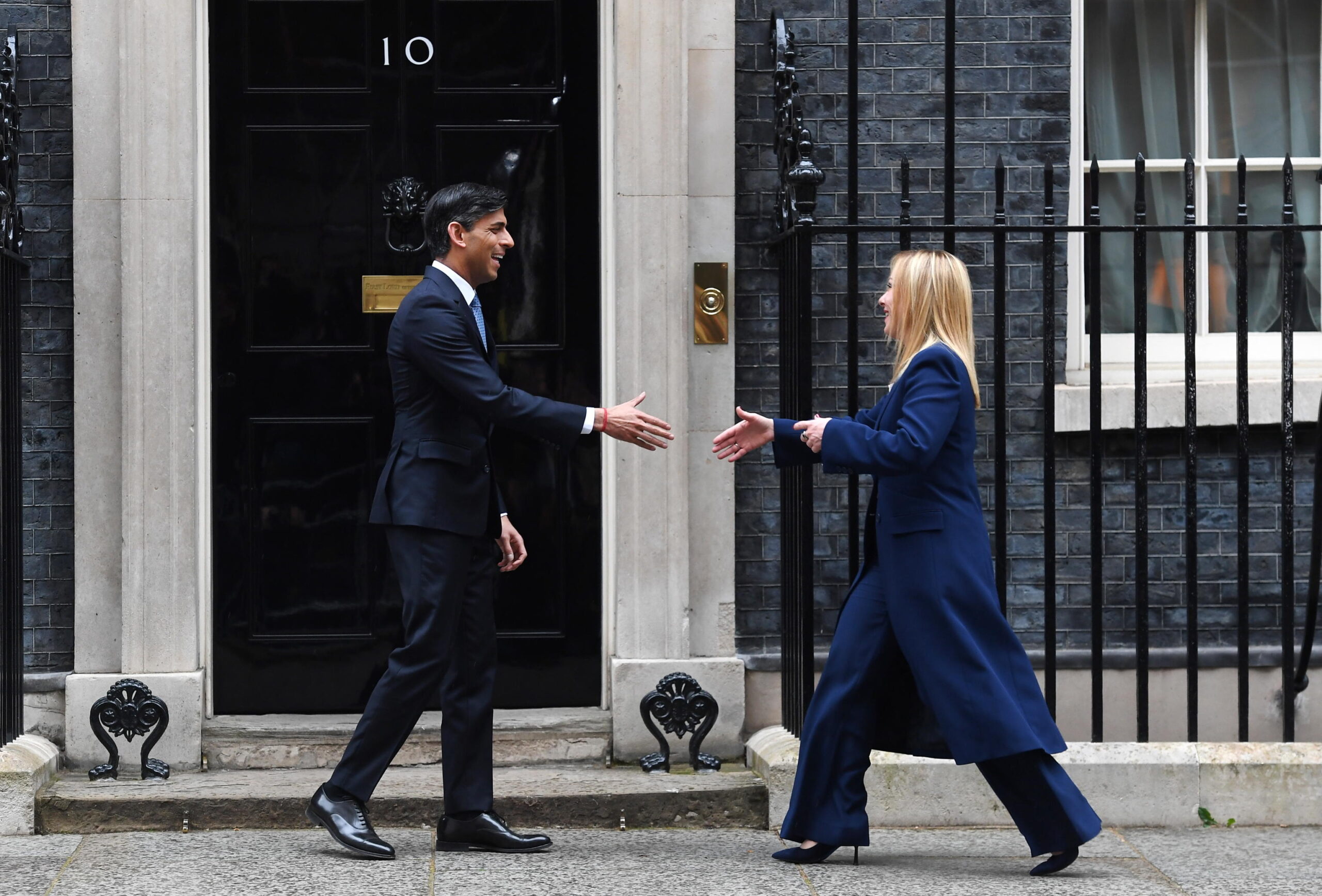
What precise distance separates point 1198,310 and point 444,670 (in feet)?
11.5

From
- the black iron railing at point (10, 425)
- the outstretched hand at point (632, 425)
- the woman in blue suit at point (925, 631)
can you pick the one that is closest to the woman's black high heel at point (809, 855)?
the woman in blue suit at point (925, 631)

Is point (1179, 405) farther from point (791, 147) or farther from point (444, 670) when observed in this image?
point (444, 670)

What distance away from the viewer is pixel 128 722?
5.73m

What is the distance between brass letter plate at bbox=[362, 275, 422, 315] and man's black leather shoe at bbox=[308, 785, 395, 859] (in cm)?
197

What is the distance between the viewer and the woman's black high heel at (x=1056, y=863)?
15.2ft

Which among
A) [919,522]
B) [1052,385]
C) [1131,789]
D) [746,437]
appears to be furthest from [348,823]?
[1052,385]

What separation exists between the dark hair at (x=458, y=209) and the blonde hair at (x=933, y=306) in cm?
124

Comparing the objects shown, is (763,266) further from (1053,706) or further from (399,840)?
(399,840)

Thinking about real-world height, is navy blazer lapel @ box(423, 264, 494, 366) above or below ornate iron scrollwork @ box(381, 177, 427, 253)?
below

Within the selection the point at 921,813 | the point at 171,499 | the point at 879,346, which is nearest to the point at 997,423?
the point at 879,346

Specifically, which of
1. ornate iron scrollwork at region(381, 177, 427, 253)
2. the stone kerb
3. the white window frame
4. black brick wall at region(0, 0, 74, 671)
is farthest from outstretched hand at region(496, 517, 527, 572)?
the white window frame

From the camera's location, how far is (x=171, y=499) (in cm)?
584

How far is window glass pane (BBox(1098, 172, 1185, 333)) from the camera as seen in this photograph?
657cm

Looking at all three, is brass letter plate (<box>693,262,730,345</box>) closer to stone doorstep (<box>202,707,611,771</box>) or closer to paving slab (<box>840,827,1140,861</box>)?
stone doorstep (<box>202,707,611,771</box>)
